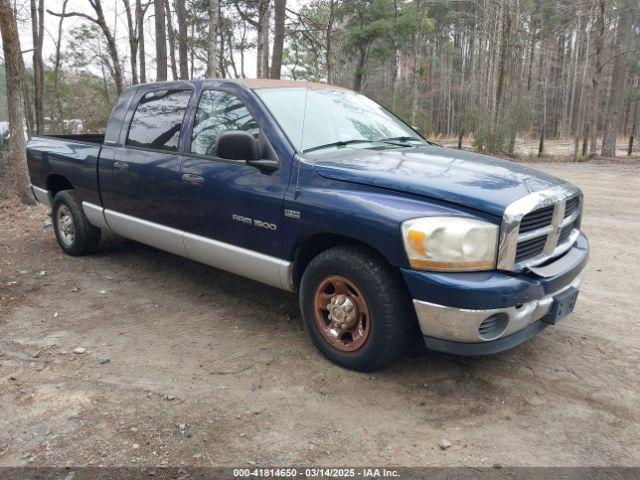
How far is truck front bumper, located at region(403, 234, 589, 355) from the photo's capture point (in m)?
2.86

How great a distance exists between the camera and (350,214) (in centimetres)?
318

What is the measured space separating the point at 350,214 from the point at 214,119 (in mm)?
1713

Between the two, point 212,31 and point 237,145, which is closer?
point 237,145

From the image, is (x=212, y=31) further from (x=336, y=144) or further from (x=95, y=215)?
(x=336, y=144)

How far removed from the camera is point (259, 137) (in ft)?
12.5

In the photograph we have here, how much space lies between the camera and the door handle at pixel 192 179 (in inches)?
163

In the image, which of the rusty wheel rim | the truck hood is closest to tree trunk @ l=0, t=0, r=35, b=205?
the truck hood

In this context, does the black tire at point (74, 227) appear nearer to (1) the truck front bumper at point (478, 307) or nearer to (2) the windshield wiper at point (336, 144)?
(2) the windshield wiper at point (336, 144)

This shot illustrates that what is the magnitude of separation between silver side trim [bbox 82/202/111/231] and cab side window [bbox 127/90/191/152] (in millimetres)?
863

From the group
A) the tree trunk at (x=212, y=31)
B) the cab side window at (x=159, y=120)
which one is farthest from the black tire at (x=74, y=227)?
the tree trunk at (x=212, y=31)

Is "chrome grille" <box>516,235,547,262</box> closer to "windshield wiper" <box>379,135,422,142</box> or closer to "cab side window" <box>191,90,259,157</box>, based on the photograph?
"windshield wiper" <box>379,135,422,142</box>

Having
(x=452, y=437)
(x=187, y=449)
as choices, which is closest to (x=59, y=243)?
(x=187, y=449)

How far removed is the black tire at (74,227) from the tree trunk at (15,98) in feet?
11.0

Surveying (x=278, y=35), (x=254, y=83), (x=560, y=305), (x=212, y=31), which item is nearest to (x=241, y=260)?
(x=254, y=83)
